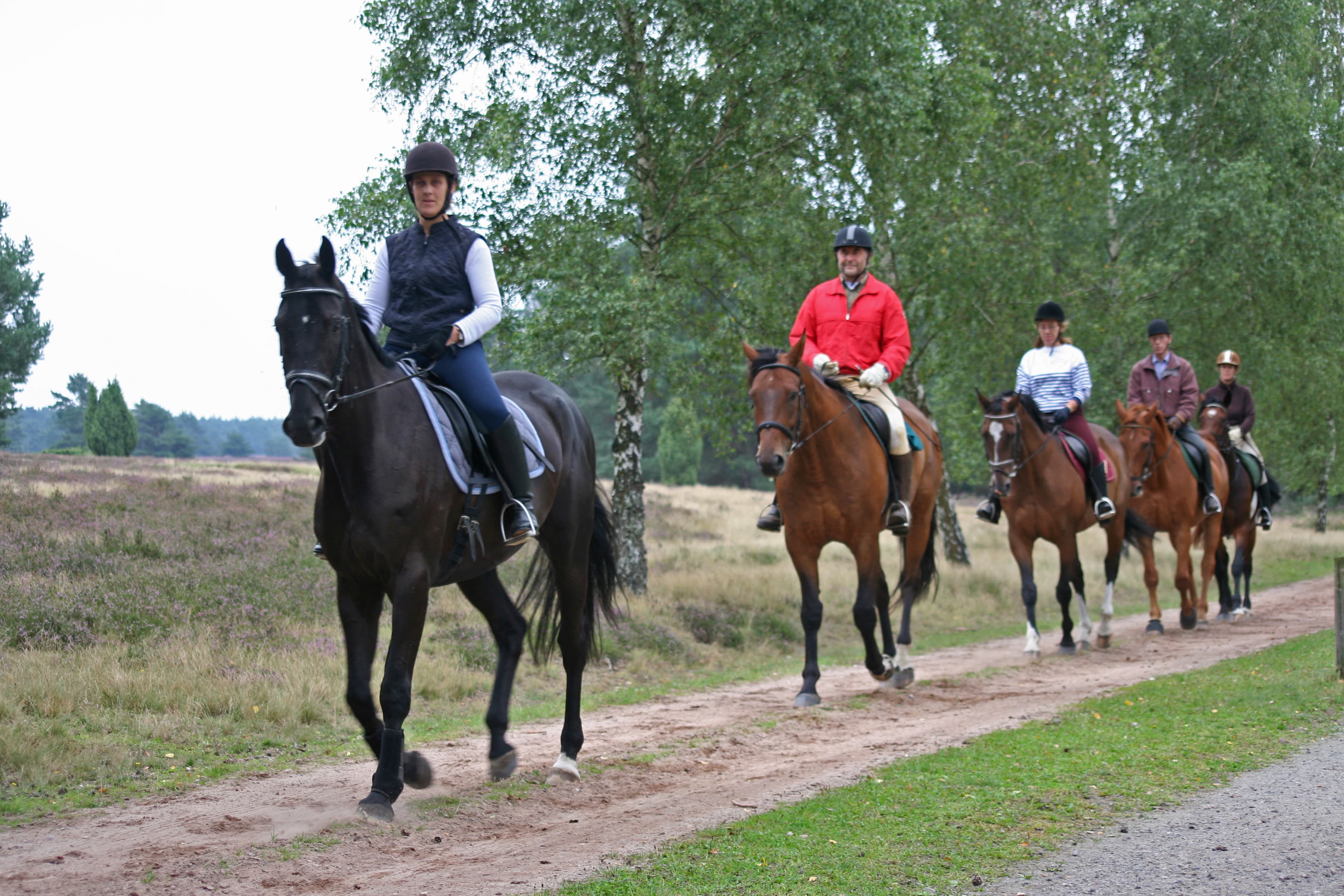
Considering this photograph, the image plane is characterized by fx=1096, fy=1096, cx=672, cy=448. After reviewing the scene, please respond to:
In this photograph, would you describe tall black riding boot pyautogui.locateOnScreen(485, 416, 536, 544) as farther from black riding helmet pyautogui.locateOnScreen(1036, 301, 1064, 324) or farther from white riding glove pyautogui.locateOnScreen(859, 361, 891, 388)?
black riding helmet pyautogui.locateOnScreen(1036, 301, 1064, 324)

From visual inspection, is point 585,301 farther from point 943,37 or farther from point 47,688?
point 943,37

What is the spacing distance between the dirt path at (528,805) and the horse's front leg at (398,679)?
0.23 metres

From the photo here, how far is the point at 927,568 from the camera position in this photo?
12.5 m

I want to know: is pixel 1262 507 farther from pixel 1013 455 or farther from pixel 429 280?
pixel 429 280

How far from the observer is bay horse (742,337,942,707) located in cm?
923

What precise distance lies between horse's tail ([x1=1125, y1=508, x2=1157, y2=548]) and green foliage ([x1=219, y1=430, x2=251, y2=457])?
220 ft

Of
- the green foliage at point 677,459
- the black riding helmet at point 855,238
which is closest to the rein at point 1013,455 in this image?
the black riding helmet at point 855,238

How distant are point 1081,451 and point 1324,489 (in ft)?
101

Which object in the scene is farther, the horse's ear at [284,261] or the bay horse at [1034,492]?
the bay horse at [1034,492]

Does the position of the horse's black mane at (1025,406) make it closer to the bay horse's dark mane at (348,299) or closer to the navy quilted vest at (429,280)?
the navy quilted vest at (429,280)

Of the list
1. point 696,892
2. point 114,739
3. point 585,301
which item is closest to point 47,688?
point 114,739

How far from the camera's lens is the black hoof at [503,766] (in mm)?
6539

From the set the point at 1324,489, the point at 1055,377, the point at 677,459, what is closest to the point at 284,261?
the point at 1055,377

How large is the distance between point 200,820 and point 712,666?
771 cm
